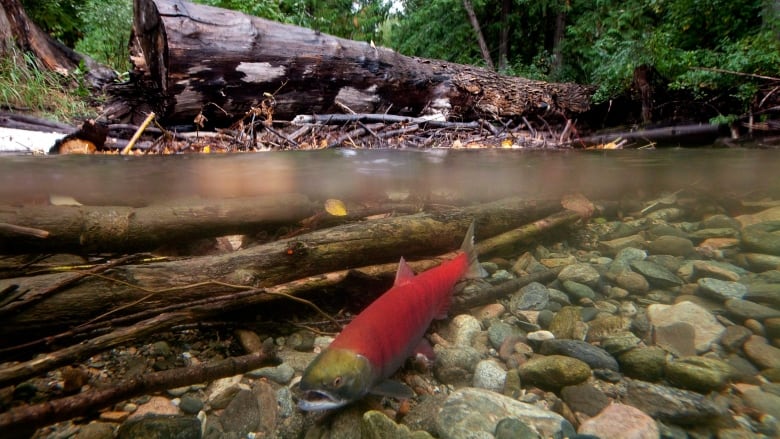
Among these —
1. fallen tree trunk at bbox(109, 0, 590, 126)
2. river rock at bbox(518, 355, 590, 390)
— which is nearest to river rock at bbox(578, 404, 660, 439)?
river rock at bbox(518, 355, 590, 390)

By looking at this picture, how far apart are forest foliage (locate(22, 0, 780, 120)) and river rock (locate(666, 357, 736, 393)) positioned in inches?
228

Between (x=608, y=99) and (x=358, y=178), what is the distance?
6382 mm

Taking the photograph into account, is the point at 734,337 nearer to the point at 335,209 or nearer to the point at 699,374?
the point at 699,374

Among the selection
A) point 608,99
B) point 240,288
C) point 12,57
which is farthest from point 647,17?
point 12,57

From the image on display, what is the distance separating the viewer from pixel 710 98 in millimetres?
7258

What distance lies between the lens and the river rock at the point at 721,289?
2.74 m

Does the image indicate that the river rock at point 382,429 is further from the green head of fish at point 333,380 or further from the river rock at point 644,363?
the river rock at point 644,363

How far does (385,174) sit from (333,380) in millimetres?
4211

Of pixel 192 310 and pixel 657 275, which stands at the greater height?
pixel 192 310

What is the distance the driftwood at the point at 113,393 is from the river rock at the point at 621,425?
5.14 ft

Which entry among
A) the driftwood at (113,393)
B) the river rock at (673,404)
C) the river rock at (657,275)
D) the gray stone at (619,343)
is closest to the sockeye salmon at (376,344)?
the driftwood at (113,393)

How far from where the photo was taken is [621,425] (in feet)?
5.36

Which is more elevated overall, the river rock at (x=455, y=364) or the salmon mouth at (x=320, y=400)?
the salmon mouth at (x=320, y=400)

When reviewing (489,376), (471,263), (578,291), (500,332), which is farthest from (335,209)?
(489,376)
